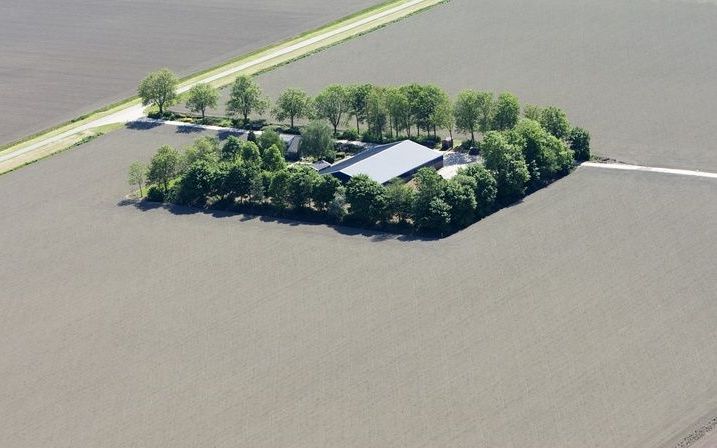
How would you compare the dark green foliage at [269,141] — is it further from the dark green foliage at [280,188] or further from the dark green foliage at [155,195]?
the dark green foliage at [155,195]

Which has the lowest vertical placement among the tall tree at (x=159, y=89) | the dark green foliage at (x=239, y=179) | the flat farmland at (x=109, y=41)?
the dark green foliage at (x=239, y=179)

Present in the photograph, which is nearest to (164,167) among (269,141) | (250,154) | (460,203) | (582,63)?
(250,154)

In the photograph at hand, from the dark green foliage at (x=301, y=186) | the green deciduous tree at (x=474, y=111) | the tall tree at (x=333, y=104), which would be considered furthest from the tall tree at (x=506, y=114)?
the dark green foliage at (x=301, y=186)

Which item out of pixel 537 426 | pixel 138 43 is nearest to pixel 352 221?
pixel 537 426

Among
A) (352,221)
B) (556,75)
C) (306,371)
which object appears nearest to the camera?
(306,371)

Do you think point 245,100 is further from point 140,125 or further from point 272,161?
point 272,161

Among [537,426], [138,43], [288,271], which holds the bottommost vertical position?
[537,426]

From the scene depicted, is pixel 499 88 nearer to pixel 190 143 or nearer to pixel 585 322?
pixel 190 143
